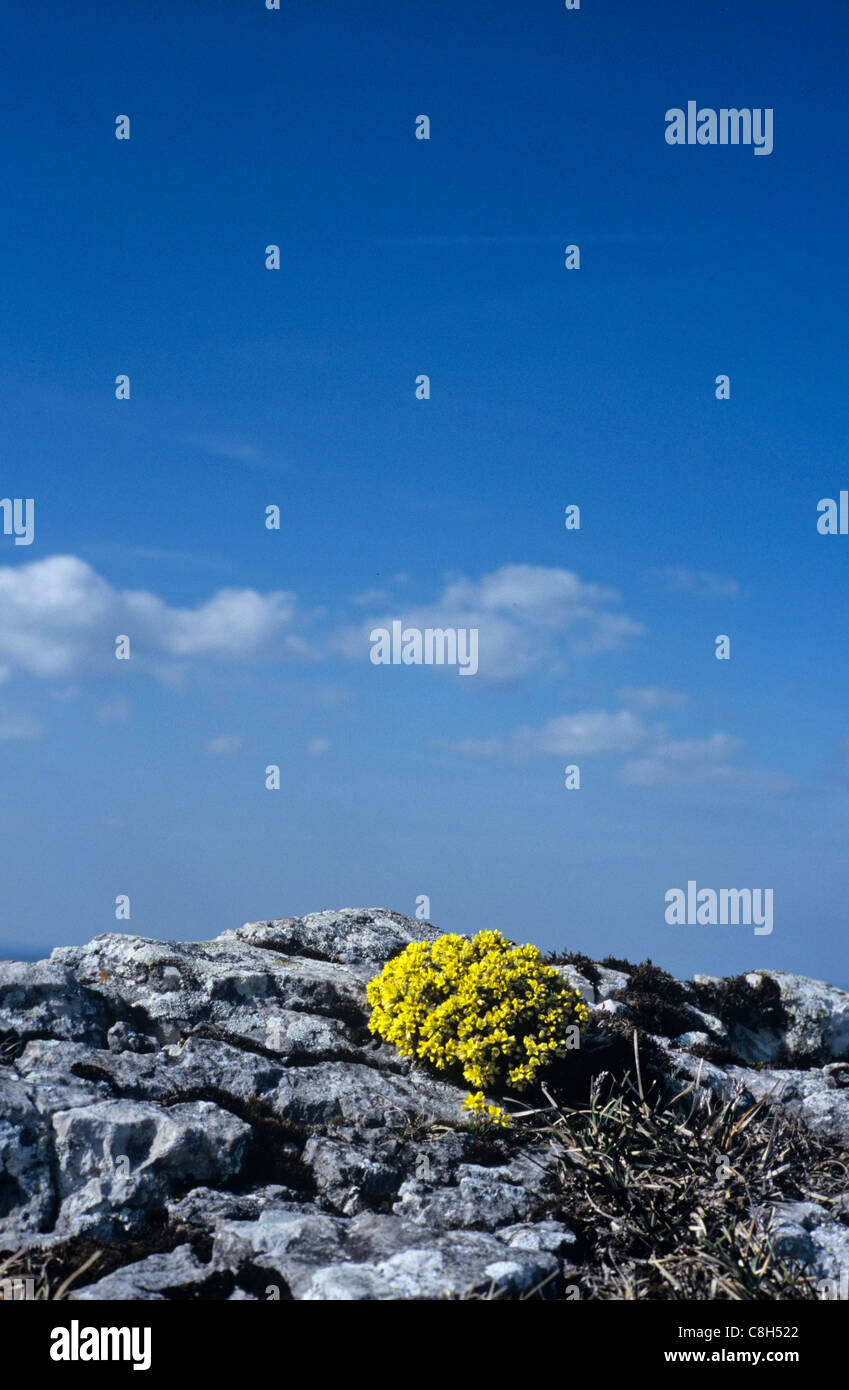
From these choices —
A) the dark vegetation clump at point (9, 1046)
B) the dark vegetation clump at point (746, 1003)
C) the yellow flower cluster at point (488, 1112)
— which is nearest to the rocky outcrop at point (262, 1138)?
the dark vegetation clump at point (9, 1046)

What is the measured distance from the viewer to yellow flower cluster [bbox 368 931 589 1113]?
1073cm

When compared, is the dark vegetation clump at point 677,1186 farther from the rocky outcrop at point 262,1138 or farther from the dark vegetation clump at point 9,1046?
the dark vegetation clump at point 9,1046

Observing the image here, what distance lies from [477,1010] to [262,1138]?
2.65 meters

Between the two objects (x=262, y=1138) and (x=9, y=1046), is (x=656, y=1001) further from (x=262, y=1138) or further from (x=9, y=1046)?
(x=9, y=1046)

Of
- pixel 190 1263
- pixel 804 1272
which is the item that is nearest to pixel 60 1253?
pixel 190 1263

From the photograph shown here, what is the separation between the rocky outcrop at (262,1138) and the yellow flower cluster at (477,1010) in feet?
1.60

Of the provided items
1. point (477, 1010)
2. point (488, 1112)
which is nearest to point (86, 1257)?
point (488, 1112)

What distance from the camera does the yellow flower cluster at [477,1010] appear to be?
35.2ft

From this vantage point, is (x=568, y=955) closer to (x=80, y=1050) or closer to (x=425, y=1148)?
(x=425, y=1148)

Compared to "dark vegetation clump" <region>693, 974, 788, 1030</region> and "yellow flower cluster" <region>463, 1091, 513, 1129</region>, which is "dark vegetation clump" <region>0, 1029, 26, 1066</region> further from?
"dark vegetation clump" <region>693, 974, 788, 1030</region>

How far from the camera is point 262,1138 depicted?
9797 millimetres

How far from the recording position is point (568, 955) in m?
15.3

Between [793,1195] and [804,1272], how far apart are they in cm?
121

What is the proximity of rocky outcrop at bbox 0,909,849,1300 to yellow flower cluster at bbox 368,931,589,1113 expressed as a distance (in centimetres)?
49
